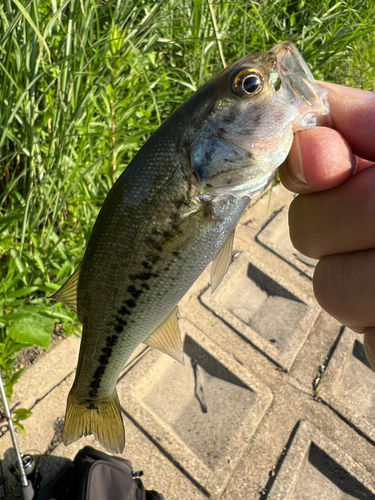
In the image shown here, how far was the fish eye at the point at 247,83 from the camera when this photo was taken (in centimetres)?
123

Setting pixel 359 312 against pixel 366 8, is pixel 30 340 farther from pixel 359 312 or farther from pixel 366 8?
pixel 366 8

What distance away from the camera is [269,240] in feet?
12.3

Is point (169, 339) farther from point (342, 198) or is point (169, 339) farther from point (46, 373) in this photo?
point (46, 373)

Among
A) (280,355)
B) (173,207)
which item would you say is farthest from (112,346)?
(280,355)

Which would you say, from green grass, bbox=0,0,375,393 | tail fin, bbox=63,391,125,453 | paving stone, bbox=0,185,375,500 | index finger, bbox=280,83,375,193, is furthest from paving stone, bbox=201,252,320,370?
index finger, bbox=280,83,375,193

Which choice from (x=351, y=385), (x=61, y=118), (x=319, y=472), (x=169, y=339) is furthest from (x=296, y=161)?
(x=351, y=385)

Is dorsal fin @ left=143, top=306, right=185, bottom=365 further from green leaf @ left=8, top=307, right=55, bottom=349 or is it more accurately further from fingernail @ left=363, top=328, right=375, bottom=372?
green leaf @ left=8, top=307, right=55, bottom=349

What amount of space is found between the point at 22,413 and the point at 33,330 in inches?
18.0

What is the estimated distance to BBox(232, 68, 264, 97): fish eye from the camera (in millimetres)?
1226

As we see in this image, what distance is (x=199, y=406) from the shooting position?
277cm

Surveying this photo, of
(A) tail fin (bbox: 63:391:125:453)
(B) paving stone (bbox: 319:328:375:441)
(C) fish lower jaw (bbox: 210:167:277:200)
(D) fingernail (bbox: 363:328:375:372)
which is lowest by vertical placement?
(B) paving stone (bbox: 319:328:375:441)

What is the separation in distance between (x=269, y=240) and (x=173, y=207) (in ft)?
8.50

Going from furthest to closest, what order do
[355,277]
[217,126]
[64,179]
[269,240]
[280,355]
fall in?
1. [269,240]
2. [280,355]
3. [64,179]
4. [355,277]
5. [217,126]

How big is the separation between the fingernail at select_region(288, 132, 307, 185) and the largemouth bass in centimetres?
3
